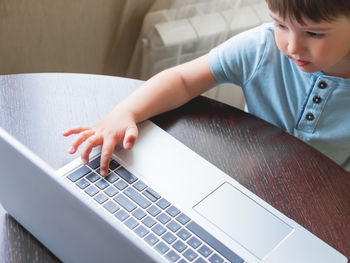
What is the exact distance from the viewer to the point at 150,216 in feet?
2.15

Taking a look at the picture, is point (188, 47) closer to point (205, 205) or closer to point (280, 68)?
point (280, 68)

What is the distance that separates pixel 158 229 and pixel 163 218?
0.02 metres

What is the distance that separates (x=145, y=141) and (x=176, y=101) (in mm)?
126

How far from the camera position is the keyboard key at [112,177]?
Result: 27.3 inches

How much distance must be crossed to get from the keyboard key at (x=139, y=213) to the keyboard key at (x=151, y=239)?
32mm

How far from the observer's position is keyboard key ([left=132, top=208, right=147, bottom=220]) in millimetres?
651

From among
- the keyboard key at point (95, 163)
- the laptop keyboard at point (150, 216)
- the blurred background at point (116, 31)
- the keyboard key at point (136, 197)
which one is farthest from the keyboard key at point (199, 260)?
the blurred background at point (116, 31)

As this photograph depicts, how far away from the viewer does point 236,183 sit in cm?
73

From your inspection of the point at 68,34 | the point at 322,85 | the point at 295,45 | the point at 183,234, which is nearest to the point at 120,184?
the point at 183,234

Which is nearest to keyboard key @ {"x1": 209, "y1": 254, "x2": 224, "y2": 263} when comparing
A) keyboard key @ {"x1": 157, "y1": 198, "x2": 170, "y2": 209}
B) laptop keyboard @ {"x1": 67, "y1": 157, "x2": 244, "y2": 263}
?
laptop keyboard @ {"x1": 67, "y1": 157, "x2": 244, "y2": 263}

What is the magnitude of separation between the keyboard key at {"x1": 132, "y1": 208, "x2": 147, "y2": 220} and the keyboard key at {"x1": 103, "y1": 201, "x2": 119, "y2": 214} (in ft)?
0.09

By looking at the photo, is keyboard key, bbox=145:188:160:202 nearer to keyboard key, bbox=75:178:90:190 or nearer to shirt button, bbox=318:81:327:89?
keyboard key, bbox=75:178:90:190

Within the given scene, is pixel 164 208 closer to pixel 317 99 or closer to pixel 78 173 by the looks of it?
pixel 78 173

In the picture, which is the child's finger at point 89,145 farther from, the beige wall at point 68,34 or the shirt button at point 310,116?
the beige wall at point 68,34
